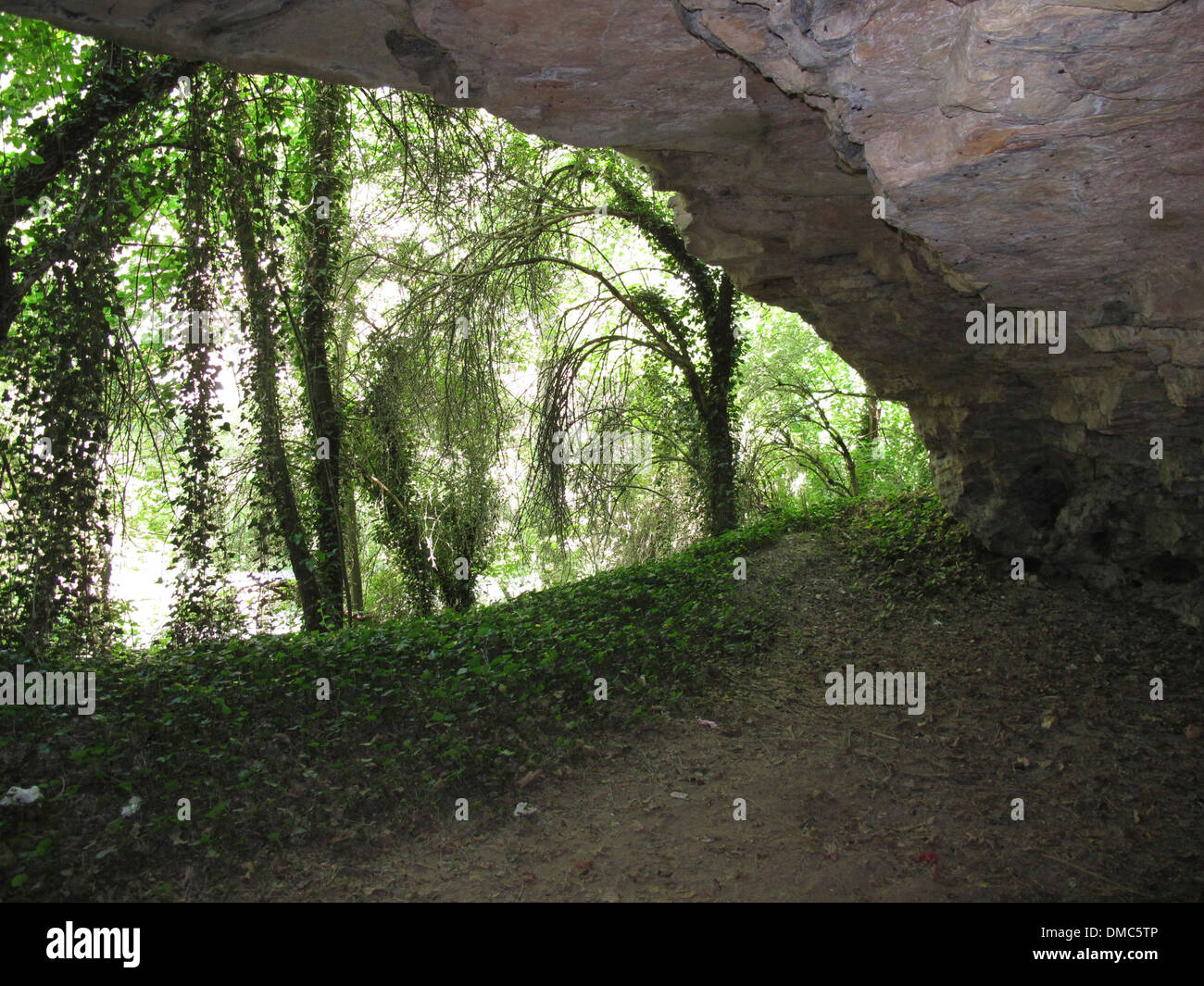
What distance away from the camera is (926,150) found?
3.01 meters

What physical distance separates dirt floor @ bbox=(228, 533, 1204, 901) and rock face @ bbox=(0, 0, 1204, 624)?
1.48 meters

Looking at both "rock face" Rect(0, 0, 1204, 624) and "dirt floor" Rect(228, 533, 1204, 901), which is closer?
"rock face" Rect(0, 0, 1204, 624)

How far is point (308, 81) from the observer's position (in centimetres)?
811

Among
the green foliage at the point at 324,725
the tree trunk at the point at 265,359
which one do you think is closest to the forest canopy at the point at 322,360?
the tree trunk at the point at 265,359

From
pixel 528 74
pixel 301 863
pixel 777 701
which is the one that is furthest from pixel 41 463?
pixel 777 701

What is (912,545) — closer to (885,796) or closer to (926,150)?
(885,796)

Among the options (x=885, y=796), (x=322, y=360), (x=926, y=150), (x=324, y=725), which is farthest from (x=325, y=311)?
(x=926, y=150)

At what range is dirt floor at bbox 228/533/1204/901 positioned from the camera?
421 centimetres

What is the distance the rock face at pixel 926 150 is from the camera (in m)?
2.66

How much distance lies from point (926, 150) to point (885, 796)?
12.0 ft

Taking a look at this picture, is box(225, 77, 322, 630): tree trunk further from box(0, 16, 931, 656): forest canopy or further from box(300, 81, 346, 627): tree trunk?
box(300, 81, 346, 627): tree trunk

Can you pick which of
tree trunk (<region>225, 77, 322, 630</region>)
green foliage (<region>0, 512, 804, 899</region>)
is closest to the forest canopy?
tree trunk (<region>225, 77, 322, 630</region>)

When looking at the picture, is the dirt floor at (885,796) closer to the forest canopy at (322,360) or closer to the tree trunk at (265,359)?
the forest canopy at (322,360)

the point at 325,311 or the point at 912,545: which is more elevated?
the point at 325,311
